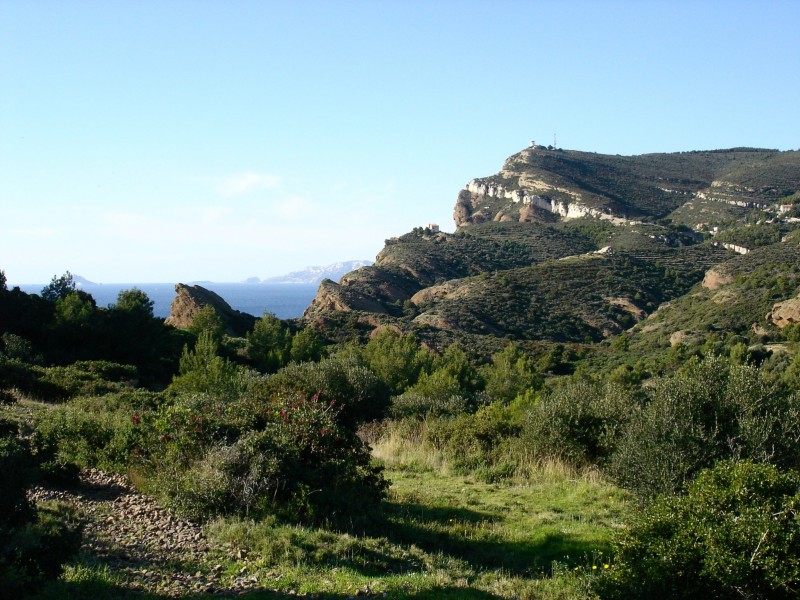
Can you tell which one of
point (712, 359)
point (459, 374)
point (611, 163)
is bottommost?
point (459, 374)

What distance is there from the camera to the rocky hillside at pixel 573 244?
6159cm

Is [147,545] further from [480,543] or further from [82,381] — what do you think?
[82,381]

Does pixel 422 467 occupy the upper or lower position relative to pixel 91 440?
lower

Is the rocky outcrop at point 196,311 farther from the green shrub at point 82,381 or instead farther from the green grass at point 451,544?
the green grass at point 451,544

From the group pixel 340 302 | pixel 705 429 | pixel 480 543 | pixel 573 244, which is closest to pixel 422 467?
pixel 480 543

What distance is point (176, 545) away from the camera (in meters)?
6.54

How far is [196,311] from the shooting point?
48.4 metres

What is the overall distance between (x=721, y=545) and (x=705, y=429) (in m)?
3.63

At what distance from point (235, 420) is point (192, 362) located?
1747 cm

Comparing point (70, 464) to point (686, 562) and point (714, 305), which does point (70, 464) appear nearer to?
point (686, 562)

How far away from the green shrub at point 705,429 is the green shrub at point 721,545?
2298mm

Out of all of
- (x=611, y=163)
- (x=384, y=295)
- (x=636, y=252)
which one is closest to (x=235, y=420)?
(x=384, y=295)

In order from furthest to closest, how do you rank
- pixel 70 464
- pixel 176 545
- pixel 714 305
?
pixel 714 305 < pixel 70 464 < pixel 176 545

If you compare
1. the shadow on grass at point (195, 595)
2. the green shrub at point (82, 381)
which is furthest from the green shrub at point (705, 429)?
the green shrub at point (82, 381)
